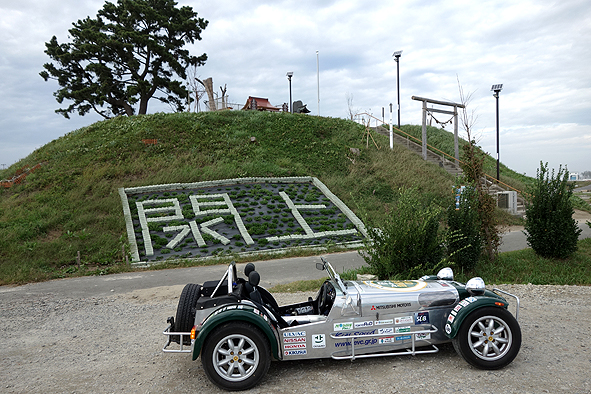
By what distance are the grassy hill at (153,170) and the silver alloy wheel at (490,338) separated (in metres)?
10.6

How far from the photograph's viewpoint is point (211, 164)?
2062cm

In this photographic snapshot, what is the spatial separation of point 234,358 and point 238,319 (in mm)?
399

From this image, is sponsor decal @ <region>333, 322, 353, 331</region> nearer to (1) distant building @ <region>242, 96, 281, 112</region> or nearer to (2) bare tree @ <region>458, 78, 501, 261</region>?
(2) bare tree @ <region>458, 78, 501, 261</region>

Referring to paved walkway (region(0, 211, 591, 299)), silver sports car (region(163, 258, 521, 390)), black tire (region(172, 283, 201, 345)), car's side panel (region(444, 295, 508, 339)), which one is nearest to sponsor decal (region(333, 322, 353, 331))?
silver sports car (region(163, 258, 521, 390))

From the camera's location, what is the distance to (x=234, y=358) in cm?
380

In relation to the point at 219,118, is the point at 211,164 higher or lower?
lower

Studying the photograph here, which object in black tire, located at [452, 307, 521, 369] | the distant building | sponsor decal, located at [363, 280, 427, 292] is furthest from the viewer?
the distant building

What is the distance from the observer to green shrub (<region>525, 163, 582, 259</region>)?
30.9ft

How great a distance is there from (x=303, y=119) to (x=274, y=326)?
25222mm

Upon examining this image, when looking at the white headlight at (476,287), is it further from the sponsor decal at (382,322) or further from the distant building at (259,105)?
the distant building at (259,105)

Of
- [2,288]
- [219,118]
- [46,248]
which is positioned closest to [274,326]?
[2,288]

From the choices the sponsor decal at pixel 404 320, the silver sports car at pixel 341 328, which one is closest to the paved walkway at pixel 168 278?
the silver sports car at pixel 341 328

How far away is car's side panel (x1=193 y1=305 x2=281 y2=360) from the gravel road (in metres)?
0.48

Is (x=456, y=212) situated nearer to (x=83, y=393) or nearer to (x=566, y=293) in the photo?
(x=566, y=293)
